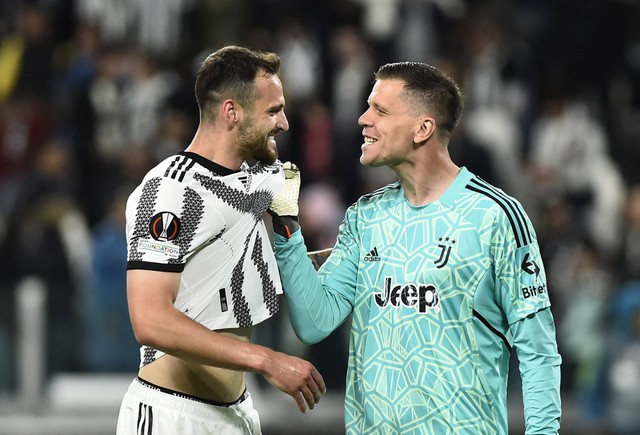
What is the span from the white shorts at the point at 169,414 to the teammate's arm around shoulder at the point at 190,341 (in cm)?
37

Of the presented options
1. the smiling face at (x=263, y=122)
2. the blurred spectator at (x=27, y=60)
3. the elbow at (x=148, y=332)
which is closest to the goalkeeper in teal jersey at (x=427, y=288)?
the smiling face at (x=263, y=122)

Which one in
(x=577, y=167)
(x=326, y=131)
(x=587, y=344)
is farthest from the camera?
(x=577, y=167)

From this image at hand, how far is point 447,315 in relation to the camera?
207 inches

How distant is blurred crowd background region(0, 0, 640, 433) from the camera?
416 inches

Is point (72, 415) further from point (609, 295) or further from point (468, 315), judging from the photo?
point (468, 315)

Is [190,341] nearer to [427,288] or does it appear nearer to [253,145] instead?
[253,145]

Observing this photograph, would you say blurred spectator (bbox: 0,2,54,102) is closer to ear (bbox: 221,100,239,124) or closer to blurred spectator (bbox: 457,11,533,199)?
blurred spectator (bbox: 457,11,533,199)

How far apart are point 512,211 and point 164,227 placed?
143cm

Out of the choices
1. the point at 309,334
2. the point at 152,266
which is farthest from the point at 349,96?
the point at 152,266

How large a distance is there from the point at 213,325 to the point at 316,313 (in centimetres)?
51

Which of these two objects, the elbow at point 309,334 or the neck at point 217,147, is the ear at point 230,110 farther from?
the elbow at point 309,334

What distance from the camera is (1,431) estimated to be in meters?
10.7

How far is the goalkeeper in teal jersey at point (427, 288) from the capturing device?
5.19 meters

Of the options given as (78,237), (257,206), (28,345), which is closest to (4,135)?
(78,237)
